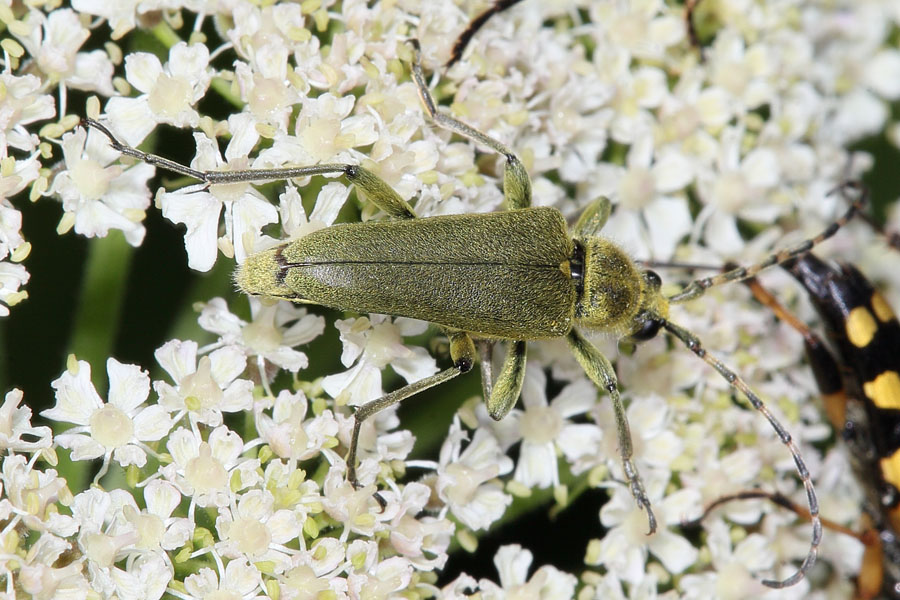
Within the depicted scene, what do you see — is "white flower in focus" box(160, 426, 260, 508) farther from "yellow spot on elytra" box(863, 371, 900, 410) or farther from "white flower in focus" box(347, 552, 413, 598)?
"yellow spot on elytra" box(863, 371, 900, 410)

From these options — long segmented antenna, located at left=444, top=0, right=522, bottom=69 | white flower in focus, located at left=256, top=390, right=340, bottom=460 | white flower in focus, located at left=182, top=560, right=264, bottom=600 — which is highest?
long segmented antenna, located at left=444, top=0, right=522, bottom=69

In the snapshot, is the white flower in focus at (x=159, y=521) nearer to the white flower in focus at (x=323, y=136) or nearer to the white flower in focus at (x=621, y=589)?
the white flower in focus at (x=323, y=136)

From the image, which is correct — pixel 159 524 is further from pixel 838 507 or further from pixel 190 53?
pixel 838 507

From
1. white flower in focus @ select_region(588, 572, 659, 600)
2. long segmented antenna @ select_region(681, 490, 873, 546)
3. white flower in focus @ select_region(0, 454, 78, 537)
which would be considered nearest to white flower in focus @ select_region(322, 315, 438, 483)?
white flower in focus @ select_region(0, 454, 78, 537)

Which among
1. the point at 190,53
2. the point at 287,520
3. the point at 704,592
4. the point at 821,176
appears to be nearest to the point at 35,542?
the point at 287,520

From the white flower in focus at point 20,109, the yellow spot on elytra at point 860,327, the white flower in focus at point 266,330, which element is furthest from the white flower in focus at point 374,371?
the yellow spot on elytra at point 860,327

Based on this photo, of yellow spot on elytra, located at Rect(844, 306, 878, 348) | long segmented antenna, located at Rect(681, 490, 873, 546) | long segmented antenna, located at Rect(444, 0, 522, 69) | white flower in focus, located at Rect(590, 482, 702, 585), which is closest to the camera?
long segmented antenna, located at Rect(444, 0, 522, 69)
